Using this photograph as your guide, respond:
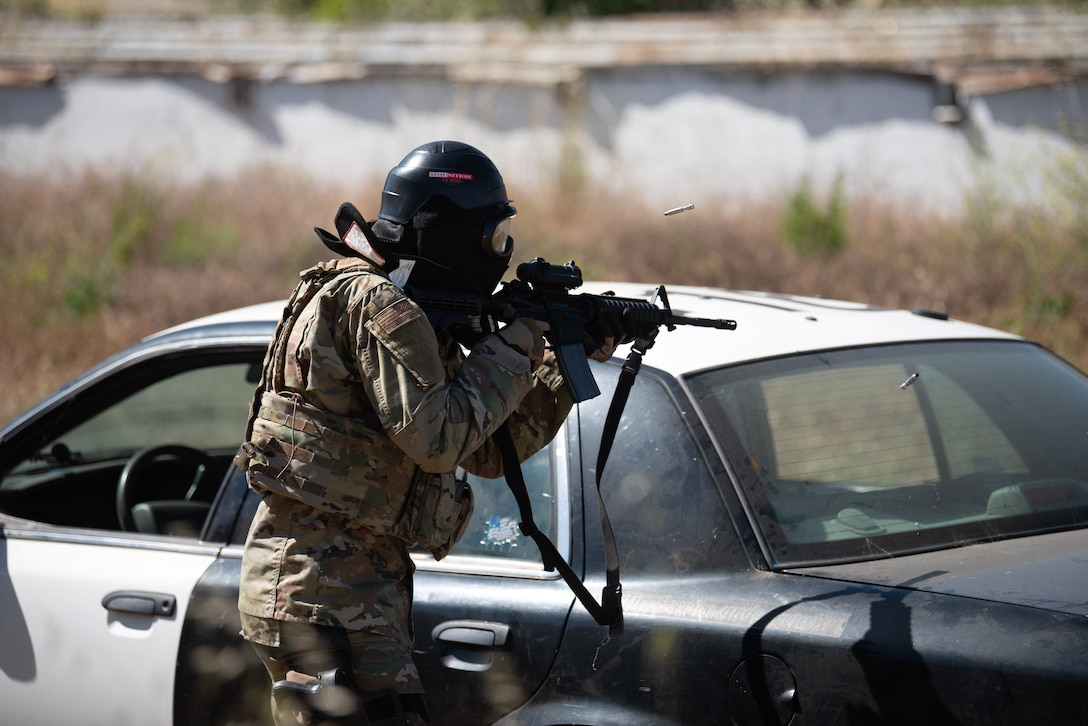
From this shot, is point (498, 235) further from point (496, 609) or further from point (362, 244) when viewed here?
point (496, 609)

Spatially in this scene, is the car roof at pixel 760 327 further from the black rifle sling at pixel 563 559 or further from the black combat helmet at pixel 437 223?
the black combat helmet at pixel 437 223

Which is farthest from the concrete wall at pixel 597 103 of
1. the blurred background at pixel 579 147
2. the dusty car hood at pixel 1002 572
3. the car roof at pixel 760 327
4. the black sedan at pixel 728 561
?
the dusty car hood at pixel 1002 572

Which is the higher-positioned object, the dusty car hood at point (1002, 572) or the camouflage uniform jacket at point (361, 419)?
the camouflage uniform jacket at point (361, 419)

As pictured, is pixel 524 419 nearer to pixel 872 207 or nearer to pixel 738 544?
pixel 738 544

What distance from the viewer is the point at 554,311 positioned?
2.41 meters

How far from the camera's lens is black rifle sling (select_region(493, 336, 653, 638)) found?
7.59 feet

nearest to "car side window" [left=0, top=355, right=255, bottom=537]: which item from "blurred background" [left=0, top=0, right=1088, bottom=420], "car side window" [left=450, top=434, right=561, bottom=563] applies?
"car side window" [left=450, top=434, right=561, bottom=563]

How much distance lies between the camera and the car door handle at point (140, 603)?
2.84 meters

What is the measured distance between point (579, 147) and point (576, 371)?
11.2 metres

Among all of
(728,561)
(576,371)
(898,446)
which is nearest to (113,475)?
(576,371)

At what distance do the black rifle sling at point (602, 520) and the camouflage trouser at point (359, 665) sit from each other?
362mm

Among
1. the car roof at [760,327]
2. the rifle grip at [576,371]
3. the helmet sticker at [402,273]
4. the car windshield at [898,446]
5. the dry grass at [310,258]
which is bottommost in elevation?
the dry grass at [310,258]

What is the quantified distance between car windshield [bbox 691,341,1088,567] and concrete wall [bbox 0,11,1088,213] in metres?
7.69

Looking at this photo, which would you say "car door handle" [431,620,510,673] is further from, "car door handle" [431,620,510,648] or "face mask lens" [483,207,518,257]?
"face mask lens" [483,207,518,257]
